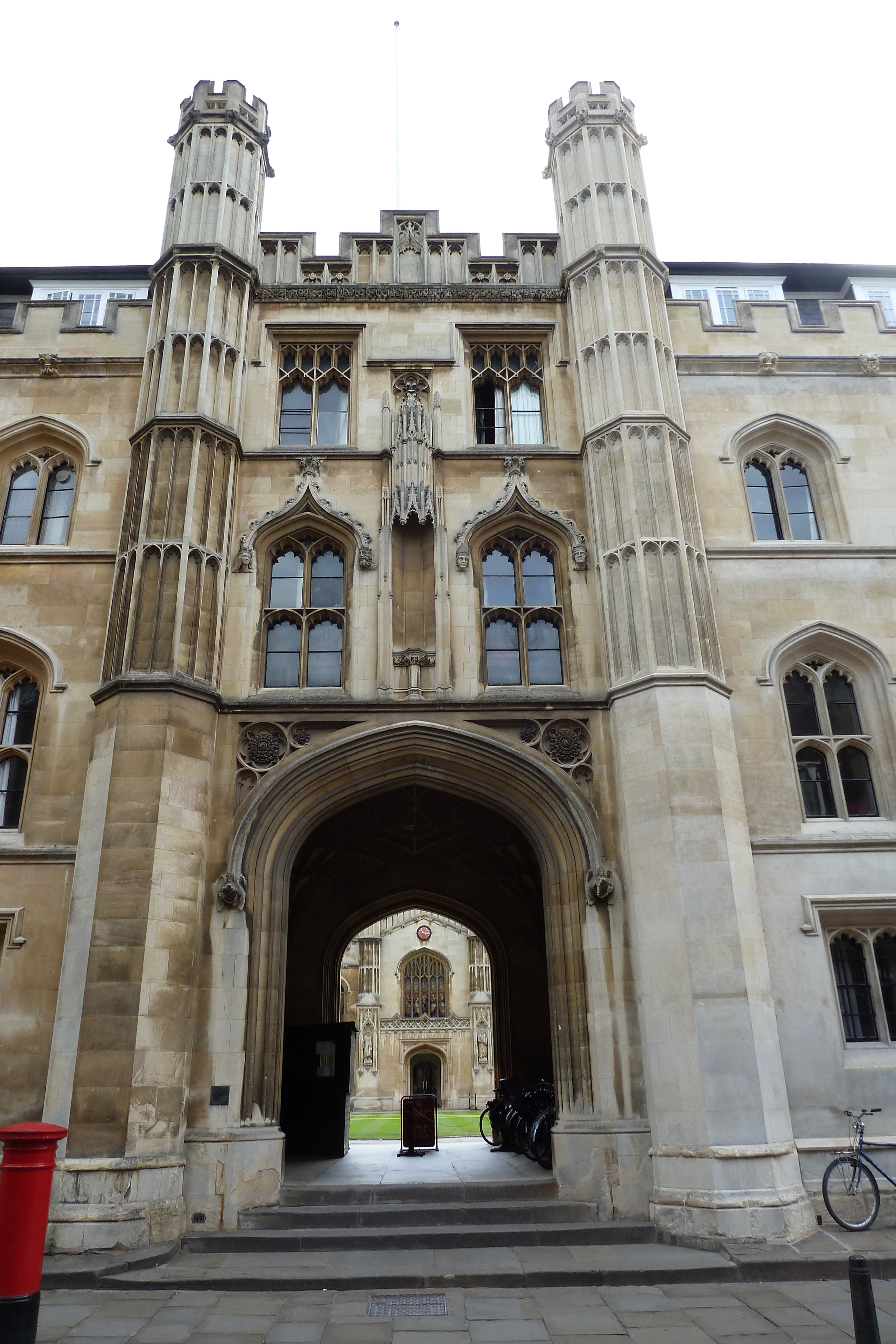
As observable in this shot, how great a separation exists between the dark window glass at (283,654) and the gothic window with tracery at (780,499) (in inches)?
279

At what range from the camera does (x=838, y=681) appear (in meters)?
12.9

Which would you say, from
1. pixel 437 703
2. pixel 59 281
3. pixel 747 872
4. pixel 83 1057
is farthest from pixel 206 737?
pixel 59 281

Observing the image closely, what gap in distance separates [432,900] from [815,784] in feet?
26.6

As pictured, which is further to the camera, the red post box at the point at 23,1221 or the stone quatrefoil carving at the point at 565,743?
the stone quatrefoil carving at the point at 565,743

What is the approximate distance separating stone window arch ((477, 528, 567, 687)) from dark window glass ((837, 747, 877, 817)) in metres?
3.97

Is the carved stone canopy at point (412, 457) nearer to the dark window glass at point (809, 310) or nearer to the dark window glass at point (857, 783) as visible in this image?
the dark window glass at point (857, 783)

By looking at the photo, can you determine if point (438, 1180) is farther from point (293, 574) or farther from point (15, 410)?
point (15, 410)

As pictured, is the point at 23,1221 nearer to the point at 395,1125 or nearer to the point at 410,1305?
the point at 410,1305

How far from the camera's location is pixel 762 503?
1416cm

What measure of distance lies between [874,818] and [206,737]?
8711 mm

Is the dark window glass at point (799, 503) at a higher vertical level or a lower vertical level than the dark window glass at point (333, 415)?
lower

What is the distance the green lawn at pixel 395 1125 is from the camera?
68.5 feet

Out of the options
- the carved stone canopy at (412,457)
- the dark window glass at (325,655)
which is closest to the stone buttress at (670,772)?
the carved stone canopy at (412,457)

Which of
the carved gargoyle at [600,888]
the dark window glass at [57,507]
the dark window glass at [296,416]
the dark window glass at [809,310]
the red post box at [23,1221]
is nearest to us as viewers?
the red post box at [23,1221]
